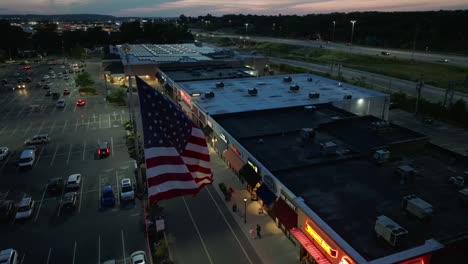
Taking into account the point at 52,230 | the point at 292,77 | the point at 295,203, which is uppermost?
the point at 292,77

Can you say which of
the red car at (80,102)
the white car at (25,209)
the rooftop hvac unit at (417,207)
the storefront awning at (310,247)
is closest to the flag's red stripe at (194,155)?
the storefront awning at (310,247)

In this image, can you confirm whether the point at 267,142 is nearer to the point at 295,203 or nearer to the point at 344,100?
the point at 295,203

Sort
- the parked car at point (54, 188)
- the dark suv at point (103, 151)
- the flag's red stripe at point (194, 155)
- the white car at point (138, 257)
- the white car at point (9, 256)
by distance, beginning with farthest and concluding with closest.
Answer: the dark suv at point (103, 151), the parked car at point (54, 188), the white car at point (9, 256), the white car at point (138, 257), the flag's red stripe at point (194, 155)

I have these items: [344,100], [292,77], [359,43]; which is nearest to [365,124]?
[344,100]

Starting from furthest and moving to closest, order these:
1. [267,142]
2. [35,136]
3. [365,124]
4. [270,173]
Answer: [35,136], [365,124], [267,142], [270,173]

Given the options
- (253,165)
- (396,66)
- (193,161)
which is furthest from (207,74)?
(396,66)

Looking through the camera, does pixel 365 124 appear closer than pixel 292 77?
Yes

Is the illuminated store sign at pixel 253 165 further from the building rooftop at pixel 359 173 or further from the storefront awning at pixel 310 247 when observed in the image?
the storefront awning at pixel 310 247
